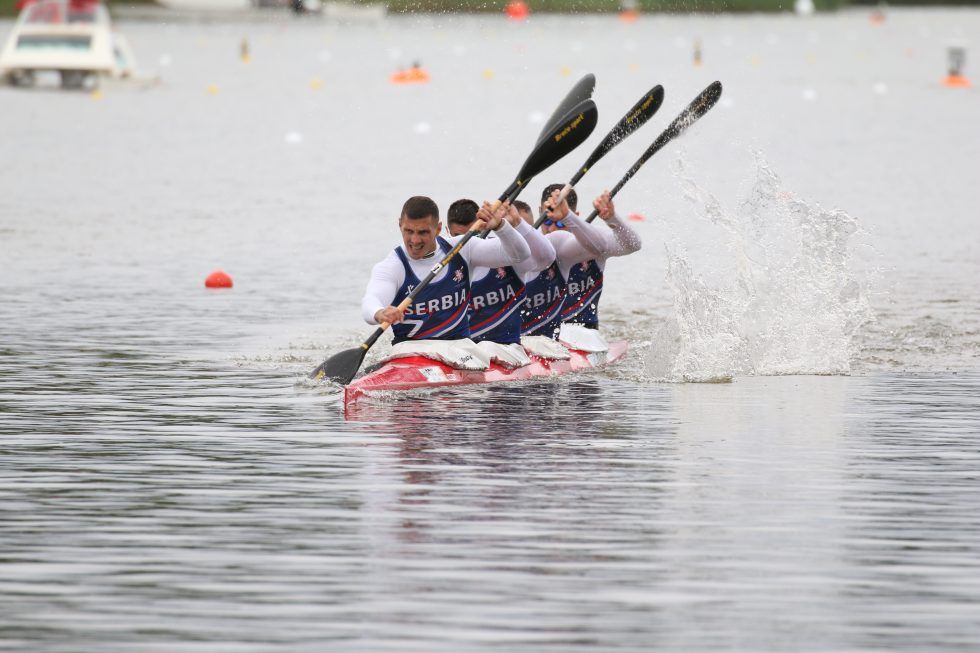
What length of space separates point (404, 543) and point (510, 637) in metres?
1.47

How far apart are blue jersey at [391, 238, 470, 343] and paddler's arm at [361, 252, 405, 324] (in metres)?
0.05

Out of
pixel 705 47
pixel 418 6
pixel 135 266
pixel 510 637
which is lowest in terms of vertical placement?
pixel 510 637

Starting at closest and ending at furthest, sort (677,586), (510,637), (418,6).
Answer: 1. (510,637)
2. (677,586)
3. (418,6)

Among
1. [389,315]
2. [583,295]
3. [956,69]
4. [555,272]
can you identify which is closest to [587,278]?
[583,295]

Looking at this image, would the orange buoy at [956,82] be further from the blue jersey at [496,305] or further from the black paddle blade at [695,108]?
the blue jersey at [496,305]

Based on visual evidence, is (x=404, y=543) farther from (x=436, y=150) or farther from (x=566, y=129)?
(x=436, y=150)

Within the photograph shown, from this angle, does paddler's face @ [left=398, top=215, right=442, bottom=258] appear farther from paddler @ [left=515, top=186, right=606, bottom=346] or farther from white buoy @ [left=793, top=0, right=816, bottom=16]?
white buoy @ [left=793, top=0, right=816, bottom=16]

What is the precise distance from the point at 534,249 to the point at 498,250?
35 cm

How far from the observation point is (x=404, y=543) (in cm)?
→ 835

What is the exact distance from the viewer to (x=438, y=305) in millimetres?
12719

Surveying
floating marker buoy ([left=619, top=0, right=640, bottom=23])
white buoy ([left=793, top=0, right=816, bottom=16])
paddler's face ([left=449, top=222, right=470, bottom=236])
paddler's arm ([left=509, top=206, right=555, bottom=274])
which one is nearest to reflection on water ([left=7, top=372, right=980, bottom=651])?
paddler's arm ([left=509, top=206, right=555, bottom=274])

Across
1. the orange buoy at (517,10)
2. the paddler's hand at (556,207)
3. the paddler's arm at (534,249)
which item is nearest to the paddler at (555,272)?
the paddler's hand at (556,207)

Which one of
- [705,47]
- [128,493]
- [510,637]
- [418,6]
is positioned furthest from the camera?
[418,6]

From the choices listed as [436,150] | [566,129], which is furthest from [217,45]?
[566,129]
